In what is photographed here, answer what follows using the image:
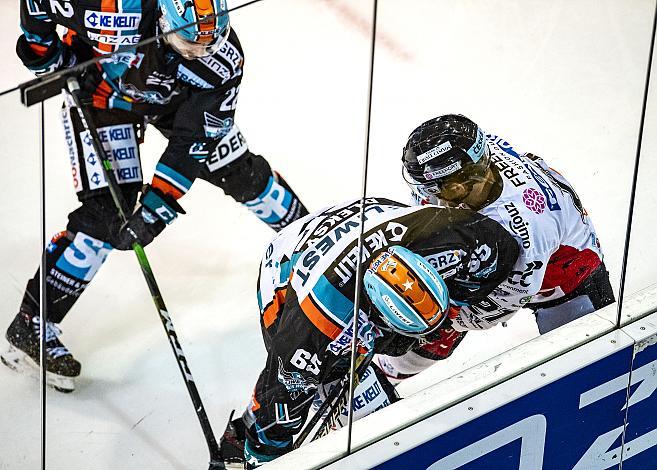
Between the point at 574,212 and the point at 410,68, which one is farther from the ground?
→ the point at 410,68

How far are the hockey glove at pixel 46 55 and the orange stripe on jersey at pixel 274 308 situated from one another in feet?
2.79

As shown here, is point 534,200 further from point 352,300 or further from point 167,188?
point 167,188

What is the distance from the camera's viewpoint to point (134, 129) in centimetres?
197

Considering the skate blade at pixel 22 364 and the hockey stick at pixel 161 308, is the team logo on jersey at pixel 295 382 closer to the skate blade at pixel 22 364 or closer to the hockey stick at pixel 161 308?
the hockey stick at pixel 161 308

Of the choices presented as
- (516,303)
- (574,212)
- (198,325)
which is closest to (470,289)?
(516,303)

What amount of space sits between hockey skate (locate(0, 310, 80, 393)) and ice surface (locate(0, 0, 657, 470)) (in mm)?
22

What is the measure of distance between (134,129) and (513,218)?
0.69 m

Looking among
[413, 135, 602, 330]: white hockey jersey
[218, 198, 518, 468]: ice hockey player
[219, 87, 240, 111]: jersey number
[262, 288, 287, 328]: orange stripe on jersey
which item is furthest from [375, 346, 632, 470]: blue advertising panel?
[219, 87, 240, 111]: jersey number

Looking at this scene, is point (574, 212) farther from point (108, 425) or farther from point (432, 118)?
point (108, 425)

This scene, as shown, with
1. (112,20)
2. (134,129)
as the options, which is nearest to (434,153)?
(134,129)

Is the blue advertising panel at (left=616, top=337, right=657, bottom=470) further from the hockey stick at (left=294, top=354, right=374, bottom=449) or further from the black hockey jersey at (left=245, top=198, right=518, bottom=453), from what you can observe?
the hockey stick at (left=294, top=354, right=374, bottom=449)

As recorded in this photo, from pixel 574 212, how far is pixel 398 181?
363mm

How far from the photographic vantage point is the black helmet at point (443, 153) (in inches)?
85.9

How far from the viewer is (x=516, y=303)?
229 centimetres
